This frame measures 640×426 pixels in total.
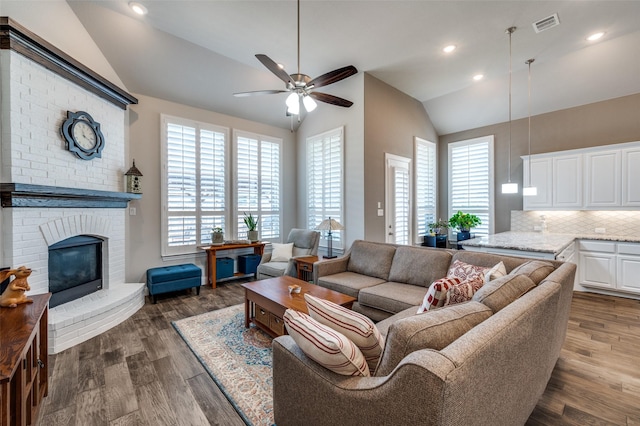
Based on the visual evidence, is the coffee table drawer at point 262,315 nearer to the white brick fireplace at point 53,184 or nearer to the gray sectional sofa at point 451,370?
the gray sectional sofa at point 451,370

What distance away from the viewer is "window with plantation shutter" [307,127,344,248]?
4.91 m

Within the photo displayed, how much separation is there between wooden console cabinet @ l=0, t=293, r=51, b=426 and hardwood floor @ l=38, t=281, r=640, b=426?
197mm

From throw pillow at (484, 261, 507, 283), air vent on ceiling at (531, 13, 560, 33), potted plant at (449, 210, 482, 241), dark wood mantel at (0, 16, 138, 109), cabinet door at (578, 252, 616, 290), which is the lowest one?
cabinet door at (578, 252, 616, 290)

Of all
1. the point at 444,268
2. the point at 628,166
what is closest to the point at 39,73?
the point at 444,268

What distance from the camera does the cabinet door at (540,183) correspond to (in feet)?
15.6

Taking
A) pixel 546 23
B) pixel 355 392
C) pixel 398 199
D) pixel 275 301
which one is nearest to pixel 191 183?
pixel 275 301

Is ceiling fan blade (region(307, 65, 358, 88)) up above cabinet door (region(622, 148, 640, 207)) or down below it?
above

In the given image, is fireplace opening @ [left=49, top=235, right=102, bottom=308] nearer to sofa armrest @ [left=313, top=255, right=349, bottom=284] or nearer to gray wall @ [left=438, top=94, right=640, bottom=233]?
sofa armrest @ [left=313, top=255, right=349, bottom=284]

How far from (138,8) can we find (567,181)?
670cm

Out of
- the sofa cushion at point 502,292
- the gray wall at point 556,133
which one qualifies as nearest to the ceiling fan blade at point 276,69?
the sofa cushion at point 502,292

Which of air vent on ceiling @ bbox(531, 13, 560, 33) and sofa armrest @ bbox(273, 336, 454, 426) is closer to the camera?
sofa armrest @ bbox(273, 336, 454, 426)

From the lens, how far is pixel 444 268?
3.00 m

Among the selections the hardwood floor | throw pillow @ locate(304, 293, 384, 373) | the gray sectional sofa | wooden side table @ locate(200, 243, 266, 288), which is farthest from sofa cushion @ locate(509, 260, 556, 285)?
wooden side table @ locate(200, 243, 266, 288)

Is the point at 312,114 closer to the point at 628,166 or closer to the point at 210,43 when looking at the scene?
the point at 210,43
